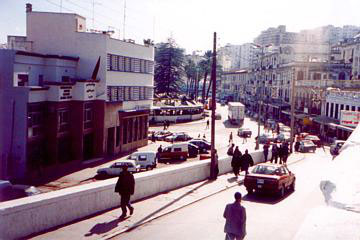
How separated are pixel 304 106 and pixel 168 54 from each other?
150 feet

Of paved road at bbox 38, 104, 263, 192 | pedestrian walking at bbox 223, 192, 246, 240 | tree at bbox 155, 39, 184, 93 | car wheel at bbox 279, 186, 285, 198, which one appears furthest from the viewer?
tree at bbox 155, 39, 184, 93

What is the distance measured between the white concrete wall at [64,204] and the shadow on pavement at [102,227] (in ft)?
2.68

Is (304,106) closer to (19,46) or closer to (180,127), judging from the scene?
(180,127)

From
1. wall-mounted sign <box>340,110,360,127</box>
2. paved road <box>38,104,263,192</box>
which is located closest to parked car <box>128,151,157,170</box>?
paved road <box>38,104,263,192</box>

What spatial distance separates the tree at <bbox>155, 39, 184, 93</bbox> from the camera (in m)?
109

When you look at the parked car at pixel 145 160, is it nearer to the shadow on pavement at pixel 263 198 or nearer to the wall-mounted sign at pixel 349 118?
the shadow on pavement at pixel 263 198

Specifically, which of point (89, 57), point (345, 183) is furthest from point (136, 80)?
point (345, 183)

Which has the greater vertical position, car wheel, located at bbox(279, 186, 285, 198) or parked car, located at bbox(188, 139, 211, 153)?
car wheel, located at bbox(279, 186, 285, 198)

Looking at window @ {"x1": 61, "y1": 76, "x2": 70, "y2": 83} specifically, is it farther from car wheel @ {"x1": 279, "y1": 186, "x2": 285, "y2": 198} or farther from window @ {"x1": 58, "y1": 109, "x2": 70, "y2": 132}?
car wheel @ {"x1": 279, "y1": 186, "x2": 285, "y2": 198}

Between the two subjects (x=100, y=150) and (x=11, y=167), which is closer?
(x=11, y=167)

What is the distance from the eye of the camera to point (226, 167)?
2395 cm

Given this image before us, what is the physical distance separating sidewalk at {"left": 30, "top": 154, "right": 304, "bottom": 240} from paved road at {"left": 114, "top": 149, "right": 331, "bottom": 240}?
0.32m

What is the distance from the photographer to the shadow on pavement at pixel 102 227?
10.6 meters

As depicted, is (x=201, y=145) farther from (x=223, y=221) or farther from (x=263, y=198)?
(x=223, y=221)
